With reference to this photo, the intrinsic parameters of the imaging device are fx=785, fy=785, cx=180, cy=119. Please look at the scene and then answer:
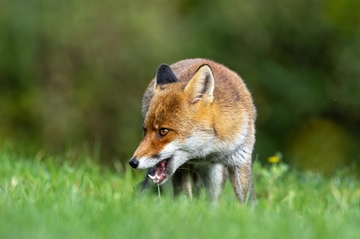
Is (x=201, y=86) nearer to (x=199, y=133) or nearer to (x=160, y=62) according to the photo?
(x=199, y=133)

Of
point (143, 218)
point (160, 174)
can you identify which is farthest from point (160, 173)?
point (143, 218)

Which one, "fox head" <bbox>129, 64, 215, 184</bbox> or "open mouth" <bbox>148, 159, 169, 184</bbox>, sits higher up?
"fox head" <bbox>129, 64, 215, 184</bbox>

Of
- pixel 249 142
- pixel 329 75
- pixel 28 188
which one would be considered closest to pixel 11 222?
pixel 28 188

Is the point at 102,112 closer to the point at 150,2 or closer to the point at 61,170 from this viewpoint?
the point at 150,2

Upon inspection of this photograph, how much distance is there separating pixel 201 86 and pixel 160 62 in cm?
1305

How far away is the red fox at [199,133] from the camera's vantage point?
7.81 metres

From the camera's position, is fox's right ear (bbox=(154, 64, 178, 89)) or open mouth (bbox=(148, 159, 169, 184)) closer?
open mouth (bbox=(148, 159, 169, 184))

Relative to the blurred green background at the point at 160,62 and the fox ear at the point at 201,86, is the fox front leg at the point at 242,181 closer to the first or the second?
the fox ear at the point at 201,86

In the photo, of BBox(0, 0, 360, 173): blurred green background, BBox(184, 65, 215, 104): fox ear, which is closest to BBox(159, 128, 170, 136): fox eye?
BBox(184, 65, 215, 104): fox ear

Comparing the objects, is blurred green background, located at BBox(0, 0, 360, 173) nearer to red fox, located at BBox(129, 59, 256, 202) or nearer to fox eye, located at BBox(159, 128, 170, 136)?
red fox, located at BBox(129, 59, 256, 202)

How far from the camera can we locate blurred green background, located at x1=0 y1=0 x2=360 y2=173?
20328 millimetres

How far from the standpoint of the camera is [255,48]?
23.6 meters

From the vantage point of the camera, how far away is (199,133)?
7.94m

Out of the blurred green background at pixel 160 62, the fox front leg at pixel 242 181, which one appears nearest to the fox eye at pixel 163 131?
the fox front leg at pixel 242 181
